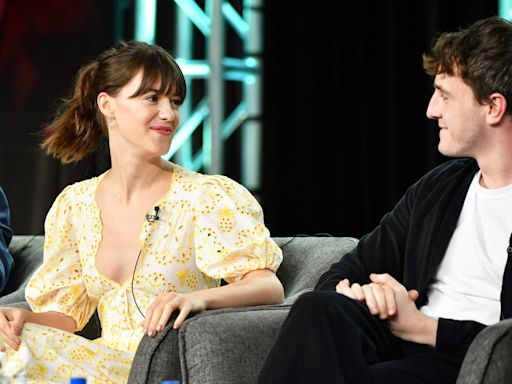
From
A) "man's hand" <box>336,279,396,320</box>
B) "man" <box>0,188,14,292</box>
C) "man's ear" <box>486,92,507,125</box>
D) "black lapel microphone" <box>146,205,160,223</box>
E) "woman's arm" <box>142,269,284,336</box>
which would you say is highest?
"man's ear" <box>486,92,507,125</box>

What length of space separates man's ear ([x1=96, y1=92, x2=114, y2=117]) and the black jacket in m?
0.70

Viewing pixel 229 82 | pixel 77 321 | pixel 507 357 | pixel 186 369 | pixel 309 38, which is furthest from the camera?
pixel 229 82

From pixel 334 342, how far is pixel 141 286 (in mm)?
794

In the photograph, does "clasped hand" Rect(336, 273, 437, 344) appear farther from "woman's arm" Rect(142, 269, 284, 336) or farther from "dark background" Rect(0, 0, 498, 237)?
"dark background" Rect(0, 0, 498, 237)

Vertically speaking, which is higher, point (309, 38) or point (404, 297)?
point (309, 38)

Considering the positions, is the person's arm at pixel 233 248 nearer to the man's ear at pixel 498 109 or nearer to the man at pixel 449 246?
A: the man at pixel 449 246

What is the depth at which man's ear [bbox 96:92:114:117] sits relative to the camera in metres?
2.40

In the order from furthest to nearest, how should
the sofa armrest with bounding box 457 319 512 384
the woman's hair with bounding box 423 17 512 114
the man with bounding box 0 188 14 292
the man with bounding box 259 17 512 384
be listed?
A: 1. the man with bounding box 0 188 14 292
2. the woman's hair with bounding box 423 17 512 114
3. the man with bounding box 259 17 512 384
4. the sofa armrest with bounding box 457 319 512 384

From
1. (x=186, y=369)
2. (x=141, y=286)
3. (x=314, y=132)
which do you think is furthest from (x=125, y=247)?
(x=314, y=132)

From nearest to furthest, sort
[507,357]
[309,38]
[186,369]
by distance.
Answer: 1. [507,357]
2. [186,369]
3. [309,38]

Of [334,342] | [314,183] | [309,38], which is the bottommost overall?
[314,183]

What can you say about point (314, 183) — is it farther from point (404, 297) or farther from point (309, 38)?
point (404, 297)

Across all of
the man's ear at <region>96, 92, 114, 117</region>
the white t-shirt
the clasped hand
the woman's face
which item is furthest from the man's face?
the man's ear at <region>96, 92, 114, 117</region>

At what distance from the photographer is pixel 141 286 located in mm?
2297
